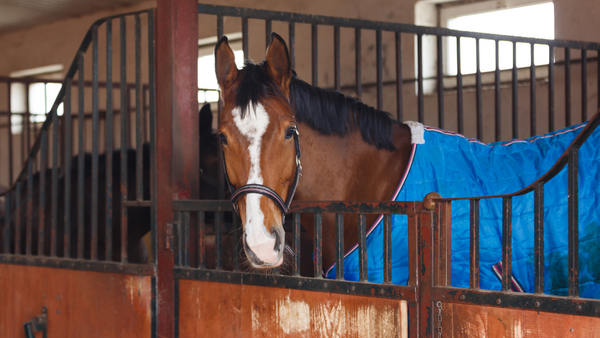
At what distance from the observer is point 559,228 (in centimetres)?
150

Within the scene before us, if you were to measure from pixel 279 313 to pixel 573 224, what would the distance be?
2.50 feet

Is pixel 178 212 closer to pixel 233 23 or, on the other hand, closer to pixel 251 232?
pixel 251 232

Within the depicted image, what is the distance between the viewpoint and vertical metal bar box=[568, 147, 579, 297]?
1.01 metres

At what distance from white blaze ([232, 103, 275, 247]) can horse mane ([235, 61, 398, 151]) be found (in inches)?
0.9

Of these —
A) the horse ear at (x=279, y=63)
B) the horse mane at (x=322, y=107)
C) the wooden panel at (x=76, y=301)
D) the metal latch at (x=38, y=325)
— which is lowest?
the metal latch at (x=38, y=325)

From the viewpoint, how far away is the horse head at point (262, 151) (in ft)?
4.04

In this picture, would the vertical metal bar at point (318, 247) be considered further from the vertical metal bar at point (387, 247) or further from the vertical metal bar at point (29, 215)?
the vertical metal bar at point (29, 215)

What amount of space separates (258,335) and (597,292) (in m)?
0.93

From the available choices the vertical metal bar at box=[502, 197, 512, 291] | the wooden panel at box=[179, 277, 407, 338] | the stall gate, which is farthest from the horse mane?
the vertical metal bar at box=[502, 197, 512, 291]

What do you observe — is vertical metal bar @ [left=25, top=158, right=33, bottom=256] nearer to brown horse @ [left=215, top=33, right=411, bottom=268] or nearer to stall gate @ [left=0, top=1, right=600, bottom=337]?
stall gate @ [left=0, top=1, right=600, bottom=337]

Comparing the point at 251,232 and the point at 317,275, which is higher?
the point at 251,232

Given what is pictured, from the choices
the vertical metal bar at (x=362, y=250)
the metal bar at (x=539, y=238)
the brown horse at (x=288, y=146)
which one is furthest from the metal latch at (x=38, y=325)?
the metal bar at (x=539, y=238)

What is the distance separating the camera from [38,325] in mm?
2051

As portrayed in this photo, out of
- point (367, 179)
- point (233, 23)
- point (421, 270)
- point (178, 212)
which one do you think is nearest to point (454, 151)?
point (367, 179)
